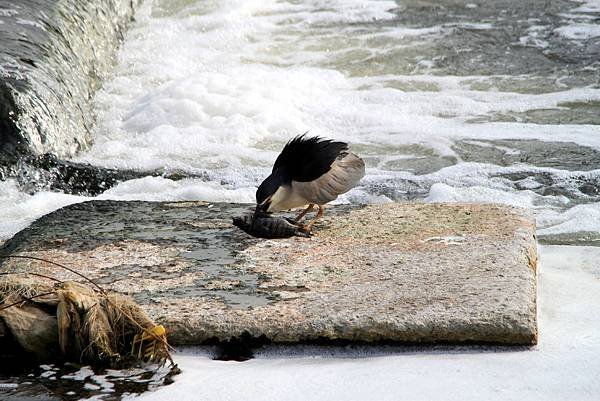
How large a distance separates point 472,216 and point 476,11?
722cm

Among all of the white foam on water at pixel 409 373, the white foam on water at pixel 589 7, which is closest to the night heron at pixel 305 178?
the white foam on water at pixel 409 373

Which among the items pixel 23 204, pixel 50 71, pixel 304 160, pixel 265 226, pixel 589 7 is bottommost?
pixel 23 204

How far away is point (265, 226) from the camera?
442 centimetres

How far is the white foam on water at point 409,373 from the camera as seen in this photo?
3072 millimetres

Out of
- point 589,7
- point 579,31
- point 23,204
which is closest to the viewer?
point 23,204

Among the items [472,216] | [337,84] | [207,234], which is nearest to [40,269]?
[207,234]

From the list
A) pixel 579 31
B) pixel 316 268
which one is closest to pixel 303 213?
pixel 316 268

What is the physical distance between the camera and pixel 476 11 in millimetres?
11398

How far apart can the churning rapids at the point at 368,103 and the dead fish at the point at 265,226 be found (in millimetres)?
1339

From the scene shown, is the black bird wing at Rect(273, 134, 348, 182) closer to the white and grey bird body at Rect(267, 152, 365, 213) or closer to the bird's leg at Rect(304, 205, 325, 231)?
the white and grey bird body at Rect(267, 152, 365, 213)

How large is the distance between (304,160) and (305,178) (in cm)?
10

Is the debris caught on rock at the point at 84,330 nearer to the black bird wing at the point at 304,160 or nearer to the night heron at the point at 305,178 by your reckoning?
the night heron at the point at 305,178

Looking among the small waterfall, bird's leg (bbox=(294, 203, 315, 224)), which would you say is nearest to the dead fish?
bird's leg (bbox=(294, 203, 315, 224))

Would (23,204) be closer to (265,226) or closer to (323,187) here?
(265,226)
